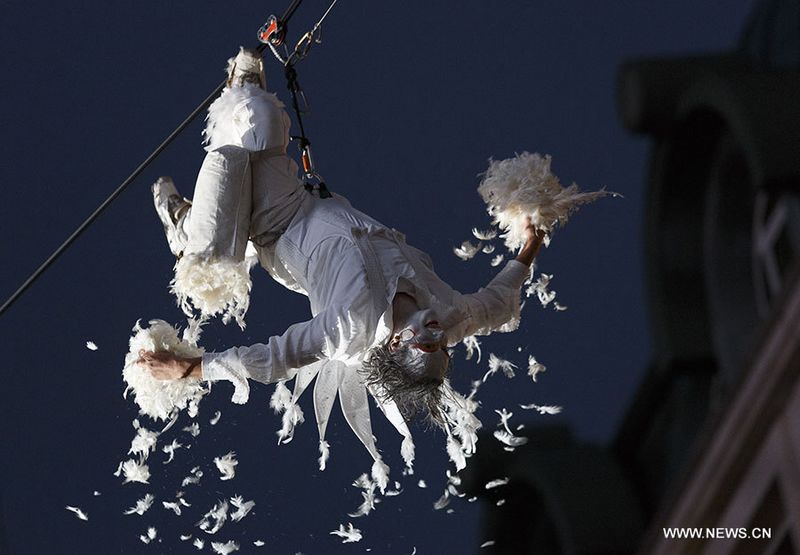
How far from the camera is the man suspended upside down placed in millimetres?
2475

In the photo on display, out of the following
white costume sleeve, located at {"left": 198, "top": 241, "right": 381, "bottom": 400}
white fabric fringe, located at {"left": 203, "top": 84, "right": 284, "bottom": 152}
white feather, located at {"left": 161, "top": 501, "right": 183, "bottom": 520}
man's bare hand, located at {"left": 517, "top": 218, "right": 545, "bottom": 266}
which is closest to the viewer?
white costume sleeve, located at {"left": 198, "top": 241, "right": 381, "bottom": 400}

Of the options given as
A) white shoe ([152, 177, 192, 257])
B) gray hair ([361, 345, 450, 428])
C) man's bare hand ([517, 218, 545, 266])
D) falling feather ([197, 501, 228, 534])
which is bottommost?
falling feather ([197, 501, 228, 534])

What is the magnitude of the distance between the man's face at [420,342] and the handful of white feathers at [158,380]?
354mm

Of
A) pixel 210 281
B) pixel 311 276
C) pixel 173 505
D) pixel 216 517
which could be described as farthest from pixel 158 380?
pixel 216 517

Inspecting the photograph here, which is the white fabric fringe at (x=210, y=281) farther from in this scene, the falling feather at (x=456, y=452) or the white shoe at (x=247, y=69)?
the falling feather at (x=456, y=452)

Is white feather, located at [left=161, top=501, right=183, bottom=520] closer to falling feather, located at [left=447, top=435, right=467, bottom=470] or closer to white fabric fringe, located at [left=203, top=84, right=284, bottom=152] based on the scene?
falling feather, located at [left=447, top=435, right=467, bottom=470]

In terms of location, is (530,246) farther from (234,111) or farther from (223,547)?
(223,547)

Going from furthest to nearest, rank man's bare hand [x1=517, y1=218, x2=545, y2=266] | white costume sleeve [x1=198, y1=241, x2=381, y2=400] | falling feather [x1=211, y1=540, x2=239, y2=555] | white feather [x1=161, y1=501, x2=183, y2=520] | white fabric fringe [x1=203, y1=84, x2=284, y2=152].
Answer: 1. falling feather [x1=211, y1=540, x2=239, y2=555]
2. white feather [x1=161, y1=501, x2=183, y2=520]
3. man's bare hand [x1=517, y1=218, x2=545, y2=266]
4. white fabric fringe [x1=203, y1=84, x2=284, y2=152]
5. white costume sleeve [x1=198, y1=241, x2=381, y2=400]

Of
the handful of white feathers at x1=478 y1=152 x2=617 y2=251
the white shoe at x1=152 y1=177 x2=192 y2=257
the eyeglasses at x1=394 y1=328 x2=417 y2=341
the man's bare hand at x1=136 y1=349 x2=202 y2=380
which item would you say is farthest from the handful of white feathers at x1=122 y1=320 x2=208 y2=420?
the handful of white feathers at x1=478 y1=152 x2=617 y2=251

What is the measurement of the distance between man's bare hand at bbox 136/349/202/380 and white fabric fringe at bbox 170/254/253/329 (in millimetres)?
106

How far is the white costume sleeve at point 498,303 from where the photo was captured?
2.66 metres

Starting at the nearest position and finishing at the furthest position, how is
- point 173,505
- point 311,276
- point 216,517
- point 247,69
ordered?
point 311,276
point 247,69
point 173,505
point 216,517

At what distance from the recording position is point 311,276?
8.45ft

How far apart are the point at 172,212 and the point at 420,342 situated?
0.59 metres
